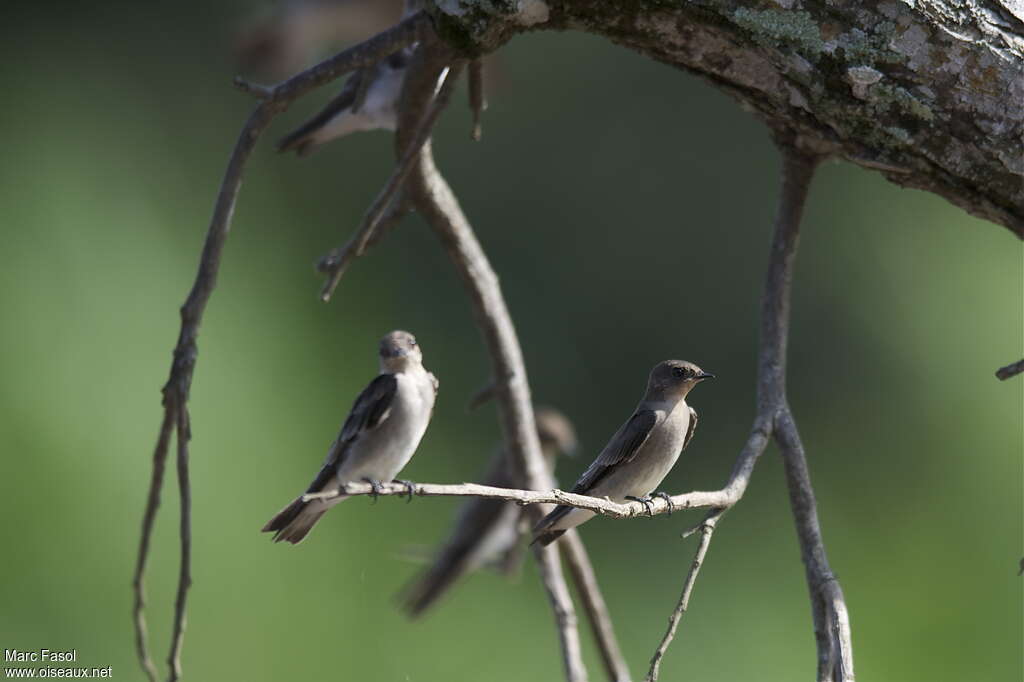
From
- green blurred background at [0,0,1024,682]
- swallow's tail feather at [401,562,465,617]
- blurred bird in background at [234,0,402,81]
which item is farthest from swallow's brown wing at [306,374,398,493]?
blurred bird in background at [234,0,402,81]

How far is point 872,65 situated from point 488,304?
124cm

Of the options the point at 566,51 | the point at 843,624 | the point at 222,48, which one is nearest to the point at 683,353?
the point at 566,51

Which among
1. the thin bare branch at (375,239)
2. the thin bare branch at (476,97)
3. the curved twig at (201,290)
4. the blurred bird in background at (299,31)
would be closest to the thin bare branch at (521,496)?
the curved twig at (201,290)

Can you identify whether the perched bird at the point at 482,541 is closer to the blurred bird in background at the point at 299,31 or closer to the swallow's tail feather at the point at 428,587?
the swallow's tail feather at the point at 428,587

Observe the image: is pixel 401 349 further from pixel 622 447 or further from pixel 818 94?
pixel 818 94

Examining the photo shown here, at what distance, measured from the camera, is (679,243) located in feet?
23.2

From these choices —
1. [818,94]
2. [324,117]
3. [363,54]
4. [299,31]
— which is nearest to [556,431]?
[324,117]

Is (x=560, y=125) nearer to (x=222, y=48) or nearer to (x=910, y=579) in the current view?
(x=222, y=48)

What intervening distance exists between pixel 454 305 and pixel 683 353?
1.26 metres

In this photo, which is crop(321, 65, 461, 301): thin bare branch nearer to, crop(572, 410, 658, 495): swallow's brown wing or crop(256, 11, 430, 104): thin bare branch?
crop(256, 11, 430, 104): thin bare branch

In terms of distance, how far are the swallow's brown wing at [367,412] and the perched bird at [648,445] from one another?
31 centimetres

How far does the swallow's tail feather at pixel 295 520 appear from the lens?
1.31 m

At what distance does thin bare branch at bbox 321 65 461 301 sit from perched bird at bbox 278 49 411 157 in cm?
48

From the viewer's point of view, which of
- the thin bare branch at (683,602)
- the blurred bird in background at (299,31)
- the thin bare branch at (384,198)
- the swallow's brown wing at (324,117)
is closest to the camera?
the thin bare branch at (683,602)
